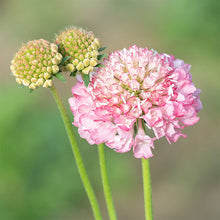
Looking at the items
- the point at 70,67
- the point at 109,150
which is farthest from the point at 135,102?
the point at 109,150

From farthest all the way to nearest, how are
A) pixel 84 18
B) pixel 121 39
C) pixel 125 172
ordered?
pixel 84 18, pixel 121 39, pixel 125 172

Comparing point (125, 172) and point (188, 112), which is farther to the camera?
point (125, 172)

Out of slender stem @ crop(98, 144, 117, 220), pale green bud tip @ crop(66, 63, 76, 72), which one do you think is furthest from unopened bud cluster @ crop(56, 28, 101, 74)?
slender stem @ crop(98, 144, 117, 220)

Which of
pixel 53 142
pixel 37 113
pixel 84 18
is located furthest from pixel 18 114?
pixel 84 18

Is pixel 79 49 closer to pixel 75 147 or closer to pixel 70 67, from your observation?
pixel 70 67

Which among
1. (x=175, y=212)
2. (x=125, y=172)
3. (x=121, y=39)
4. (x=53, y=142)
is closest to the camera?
(x=53, y=142)

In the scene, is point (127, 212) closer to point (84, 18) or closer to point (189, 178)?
point (189, 178)

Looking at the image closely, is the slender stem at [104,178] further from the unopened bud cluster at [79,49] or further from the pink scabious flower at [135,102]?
the unopened bud cluster at [79,49]
